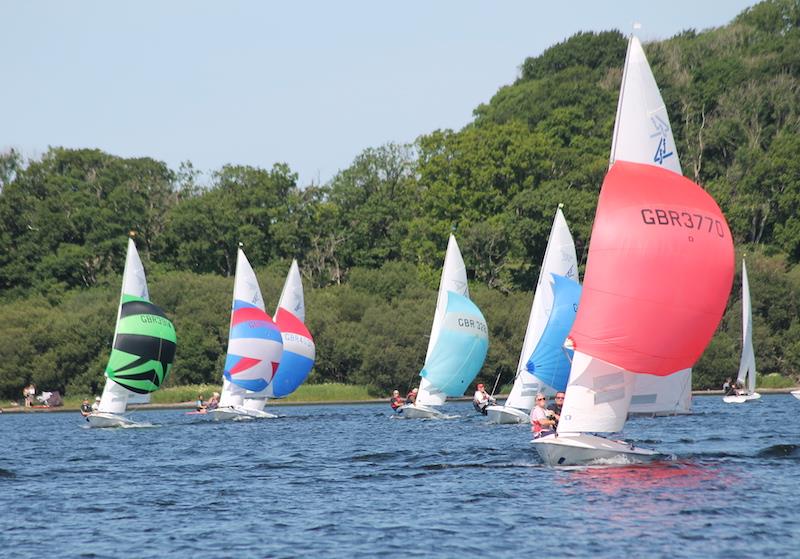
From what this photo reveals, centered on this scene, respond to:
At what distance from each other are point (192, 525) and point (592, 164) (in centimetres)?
7856

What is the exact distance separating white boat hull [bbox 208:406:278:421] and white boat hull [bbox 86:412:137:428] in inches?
232

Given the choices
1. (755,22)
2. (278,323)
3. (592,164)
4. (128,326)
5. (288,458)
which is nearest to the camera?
(288,458)

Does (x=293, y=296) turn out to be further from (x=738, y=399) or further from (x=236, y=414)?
(x=738, y=399)

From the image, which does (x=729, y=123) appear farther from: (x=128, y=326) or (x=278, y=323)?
(x=128, y=326)

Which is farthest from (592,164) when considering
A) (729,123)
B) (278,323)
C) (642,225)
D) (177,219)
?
(642,225)

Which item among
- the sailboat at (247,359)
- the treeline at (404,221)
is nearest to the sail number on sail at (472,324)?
the sailboat at (247,359)

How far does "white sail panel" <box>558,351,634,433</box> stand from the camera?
30656 mm

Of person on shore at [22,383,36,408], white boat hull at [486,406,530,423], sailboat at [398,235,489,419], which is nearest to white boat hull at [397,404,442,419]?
sailboat at [398,235,489,419]

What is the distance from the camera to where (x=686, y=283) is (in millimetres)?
29594

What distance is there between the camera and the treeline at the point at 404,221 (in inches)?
3334

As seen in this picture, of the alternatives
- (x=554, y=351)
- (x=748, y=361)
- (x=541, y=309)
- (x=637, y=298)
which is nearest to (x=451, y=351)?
(x=541, y=309)

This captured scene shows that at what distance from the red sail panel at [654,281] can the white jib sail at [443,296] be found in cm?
2878

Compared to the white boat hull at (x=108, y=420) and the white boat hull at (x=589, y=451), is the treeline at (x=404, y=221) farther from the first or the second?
the white boat hull at (x=589, y=451)

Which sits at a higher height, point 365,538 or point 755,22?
point 755,22
